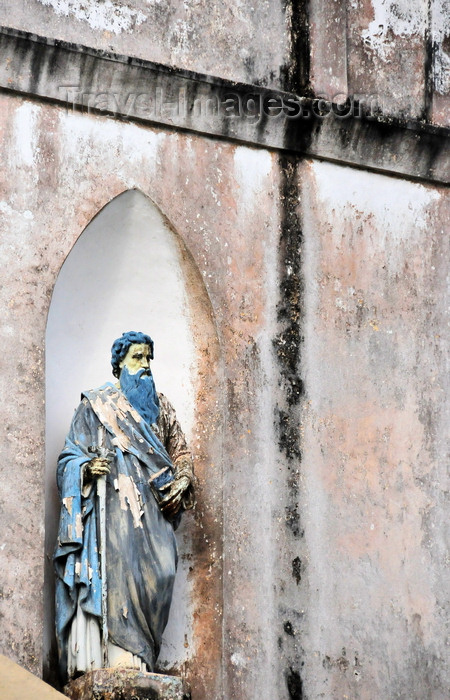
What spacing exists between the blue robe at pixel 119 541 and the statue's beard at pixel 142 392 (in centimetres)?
13

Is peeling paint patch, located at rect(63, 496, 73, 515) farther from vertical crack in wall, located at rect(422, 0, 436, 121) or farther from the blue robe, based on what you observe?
vertical crack in wall, located at rect(422, 0, 436, 121)

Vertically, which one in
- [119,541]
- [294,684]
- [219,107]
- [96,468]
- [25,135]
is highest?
[219,107]

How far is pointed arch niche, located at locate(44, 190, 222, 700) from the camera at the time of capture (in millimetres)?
10938

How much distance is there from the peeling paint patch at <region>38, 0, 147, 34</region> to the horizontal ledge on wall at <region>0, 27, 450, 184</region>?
292 millimetres

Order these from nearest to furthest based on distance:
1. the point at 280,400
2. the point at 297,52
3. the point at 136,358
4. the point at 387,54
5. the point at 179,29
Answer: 1. the point at 136,358
2. the point at 280,400
3. the point at 179,29
4. the point at 297,52
5. the point at 387,54

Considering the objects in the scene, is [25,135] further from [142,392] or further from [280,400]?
[280,400]

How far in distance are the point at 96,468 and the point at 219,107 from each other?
2.34 metres

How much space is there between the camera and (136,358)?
11008 mm

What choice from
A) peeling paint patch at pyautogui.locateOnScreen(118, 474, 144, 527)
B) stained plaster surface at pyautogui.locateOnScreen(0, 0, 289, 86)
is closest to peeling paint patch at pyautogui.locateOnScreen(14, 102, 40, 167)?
stained plaster surface at pyautogui.locateOnScreen(0, 0, 289, 86)

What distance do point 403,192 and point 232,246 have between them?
1.18 m

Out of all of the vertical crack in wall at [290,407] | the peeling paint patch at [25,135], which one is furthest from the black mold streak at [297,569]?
the peeling paint patch at [25,135]

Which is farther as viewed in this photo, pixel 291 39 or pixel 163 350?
pixel 291 39

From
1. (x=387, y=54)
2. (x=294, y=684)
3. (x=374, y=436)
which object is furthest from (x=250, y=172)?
(x=294, y=684)

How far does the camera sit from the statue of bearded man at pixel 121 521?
1029 cm
